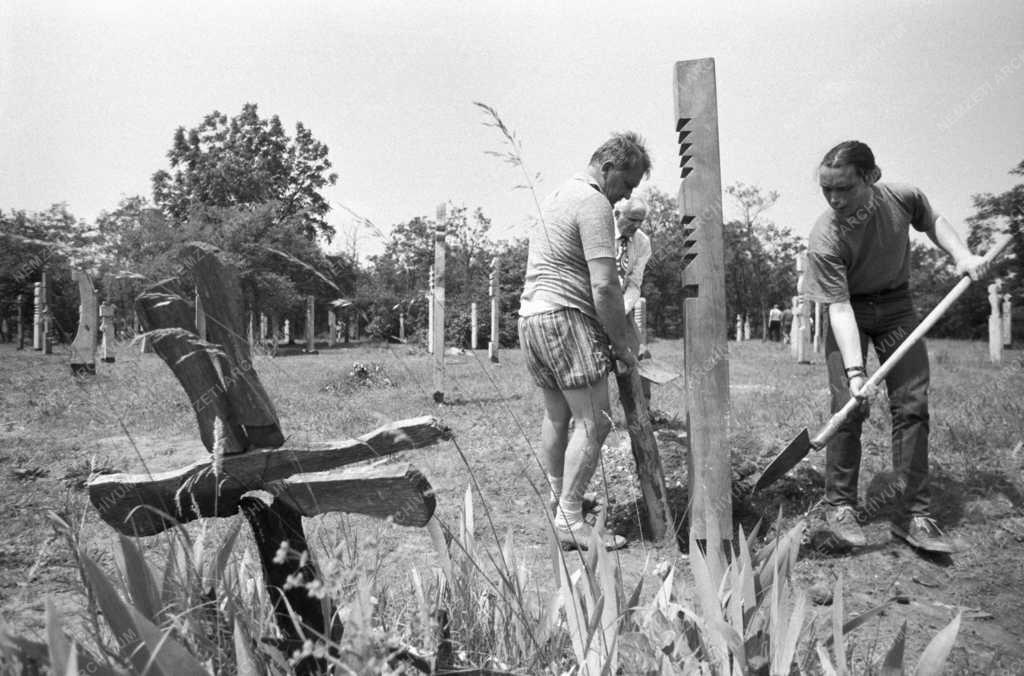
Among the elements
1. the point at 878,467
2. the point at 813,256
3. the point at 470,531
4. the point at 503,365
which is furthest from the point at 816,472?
the point at 503,365

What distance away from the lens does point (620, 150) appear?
2.97m

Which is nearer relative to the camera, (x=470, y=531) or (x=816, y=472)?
(x=470, y=531)

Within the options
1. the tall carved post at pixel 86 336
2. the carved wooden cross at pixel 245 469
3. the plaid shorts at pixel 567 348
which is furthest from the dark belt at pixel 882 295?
the tall carved post at pixel 86 336

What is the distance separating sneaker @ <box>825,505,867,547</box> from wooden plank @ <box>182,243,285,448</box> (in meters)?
2.83

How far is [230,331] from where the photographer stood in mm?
1333

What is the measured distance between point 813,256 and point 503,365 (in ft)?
34.0

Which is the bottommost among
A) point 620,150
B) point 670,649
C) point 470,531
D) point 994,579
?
point 994,579

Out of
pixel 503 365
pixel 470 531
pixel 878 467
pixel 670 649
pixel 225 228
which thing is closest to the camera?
pixel 670 649

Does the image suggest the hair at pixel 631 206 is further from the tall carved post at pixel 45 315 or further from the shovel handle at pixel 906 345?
the tall carved post at pixel 45 315

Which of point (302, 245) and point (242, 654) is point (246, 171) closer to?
point (302, 245)

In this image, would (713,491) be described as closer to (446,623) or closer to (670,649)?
(670,649)

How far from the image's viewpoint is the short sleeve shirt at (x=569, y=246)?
2809mm

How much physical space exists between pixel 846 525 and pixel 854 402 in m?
0.65

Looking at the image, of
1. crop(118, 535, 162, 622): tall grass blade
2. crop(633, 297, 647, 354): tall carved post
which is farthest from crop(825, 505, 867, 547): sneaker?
crop(118, 535, 162, 622): tall grass blade
